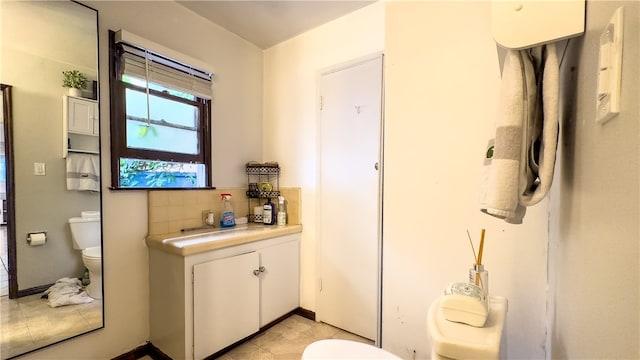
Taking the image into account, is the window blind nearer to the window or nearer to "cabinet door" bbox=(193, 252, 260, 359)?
the window

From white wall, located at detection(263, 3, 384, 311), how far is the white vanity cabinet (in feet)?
1.16

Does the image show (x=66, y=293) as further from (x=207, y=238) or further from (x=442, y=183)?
(x=442, y=183)

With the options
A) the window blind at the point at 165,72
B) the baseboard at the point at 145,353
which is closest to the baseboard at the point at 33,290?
the baseboard at the point at 145,353

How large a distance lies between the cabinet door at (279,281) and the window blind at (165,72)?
1.25m

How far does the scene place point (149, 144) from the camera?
5.56ft

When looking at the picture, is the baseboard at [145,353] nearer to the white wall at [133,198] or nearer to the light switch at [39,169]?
the white wall at [133,198]

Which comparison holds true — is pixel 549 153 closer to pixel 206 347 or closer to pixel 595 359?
pixel 595 359

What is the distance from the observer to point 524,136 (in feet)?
1.96

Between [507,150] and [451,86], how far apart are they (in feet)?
1.72

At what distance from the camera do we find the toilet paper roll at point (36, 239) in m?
1.25

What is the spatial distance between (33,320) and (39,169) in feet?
2.40

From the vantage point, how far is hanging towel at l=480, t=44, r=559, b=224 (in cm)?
57

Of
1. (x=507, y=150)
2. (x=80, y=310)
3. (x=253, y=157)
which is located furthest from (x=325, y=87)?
(x=80, y=310)

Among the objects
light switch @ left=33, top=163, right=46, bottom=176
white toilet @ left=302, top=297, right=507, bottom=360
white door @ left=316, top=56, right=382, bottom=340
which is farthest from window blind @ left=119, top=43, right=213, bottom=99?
white toilet @ left=302, top=297, right=507, bottom=360
